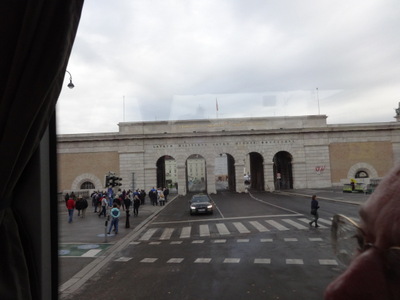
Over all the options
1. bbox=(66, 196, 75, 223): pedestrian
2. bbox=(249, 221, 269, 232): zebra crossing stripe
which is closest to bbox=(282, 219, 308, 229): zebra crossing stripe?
bbox=(249, 221, 269, 232): zebra crossing stripe

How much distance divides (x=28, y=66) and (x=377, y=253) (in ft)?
4.58

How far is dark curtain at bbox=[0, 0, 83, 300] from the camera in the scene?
1305mm

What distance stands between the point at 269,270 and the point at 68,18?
4.74m

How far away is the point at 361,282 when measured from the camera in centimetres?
56

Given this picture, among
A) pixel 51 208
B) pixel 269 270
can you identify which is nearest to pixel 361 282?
pixel 51 208

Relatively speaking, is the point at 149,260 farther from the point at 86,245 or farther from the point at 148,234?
the point at 148,234

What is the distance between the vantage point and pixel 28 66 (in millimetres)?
1311

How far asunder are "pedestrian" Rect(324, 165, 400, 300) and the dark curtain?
4.26 ft

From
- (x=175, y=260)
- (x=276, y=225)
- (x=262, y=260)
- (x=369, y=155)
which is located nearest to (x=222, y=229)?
(x=276, y=225)

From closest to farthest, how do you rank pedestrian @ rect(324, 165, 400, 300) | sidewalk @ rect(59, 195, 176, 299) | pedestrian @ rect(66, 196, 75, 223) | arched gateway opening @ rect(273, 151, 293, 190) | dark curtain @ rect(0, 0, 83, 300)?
1. pedestrian @ rect(324, 165, 400, 300)
2. dark curtain @ rect(0, 0, 83, 300)
3. sidewalk @ rect(59, 195, 176, 299)
4. pedestrian @ rect(66, 196, 75, 223)
5. arched gateway opening @ rect(273, 151, 293, 190)

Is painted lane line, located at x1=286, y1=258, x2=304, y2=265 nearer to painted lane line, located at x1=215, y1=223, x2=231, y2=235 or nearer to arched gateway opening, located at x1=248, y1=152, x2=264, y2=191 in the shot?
painted lane line, located at x1=215, y1=223, x2=231, y2=235

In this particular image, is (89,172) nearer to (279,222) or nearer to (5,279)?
(279,222)

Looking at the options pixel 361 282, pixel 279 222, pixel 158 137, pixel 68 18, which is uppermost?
pixel 158 137

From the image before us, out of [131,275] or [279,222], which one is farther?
→ [279,222]
